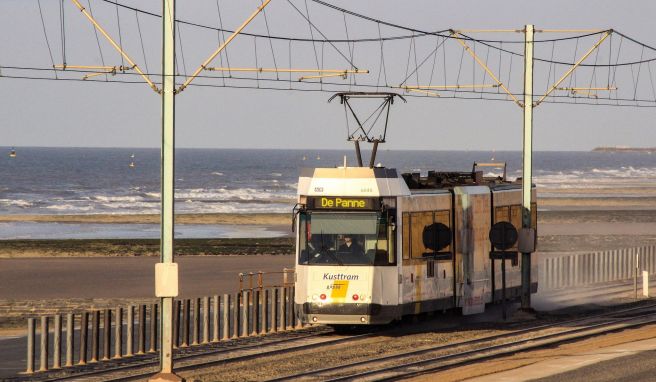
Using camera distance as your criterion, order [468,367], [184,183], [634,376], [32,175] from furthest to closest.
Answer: [32,175], [184,183], [468,367], [634,376]

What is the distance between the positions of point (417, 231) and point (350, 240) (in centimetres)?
180

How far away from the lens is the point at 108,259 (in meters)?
55.8

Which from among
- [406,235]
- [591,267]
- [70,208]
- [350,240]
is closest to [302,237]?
[350,240]

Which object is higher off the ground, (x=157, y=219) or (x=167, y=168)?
(x=167, y=168)

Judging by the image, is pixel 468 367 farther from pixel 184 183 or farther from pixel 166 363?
pixel 184 183

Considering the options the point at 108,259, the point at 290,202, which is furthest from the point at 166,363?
the point at 290,202

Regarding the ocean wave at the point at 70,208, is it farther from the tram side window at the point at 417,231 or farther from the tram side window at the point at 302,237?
the tram side window at the point at 302,237

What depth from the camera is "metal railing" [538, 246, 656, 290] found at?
44.2 m

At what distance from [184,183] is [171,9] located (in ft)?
462

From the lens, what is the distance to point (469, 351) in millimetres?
26078

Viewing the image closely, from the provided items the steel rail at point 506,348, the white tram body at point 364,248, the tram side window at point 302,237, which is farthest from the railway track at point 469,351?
the tram side window at point 302,237

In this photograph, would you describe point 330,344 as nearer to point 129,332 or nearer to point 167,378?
point 129,332

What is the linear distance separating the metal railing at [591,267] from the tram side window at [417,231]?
1562 cm

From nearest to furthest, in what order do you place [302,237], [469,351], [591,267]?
[469,351]
[302,237]
[591,267]
